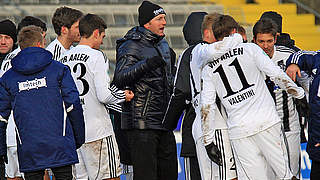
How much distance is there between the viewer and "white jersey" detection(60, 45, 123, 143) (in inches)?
294

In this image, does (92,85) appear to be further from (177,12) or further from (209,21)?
(177,12)

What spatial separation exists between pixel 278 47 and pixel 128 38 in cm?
155

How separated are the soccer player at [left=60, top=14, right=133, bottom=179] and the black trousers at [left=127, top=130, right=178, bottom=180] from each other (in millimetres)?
338

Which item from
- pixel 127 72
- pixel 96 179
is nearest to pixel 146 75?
pixel 127 72

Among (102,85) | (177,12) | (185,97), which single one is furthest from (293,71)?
(177,12)

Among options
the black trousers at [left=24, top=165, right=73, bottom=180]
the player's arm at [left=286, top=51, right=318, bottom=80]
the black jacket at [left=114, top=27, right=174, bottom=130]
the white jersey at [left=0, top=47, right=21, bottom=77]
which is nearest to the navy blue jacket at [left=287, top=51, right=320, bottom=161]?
the player's arm at [left=286, top=51, right=318, bottom=80]

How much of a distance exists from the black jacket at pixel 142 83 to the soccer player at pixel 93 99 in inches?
12.5

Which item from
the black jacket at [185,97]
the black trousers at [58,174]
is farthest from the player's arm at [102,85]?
the black trousers at [58,174]

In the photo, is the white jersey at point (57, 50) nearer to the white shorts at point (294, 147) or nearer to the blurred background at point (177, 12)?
the white shorts at point (294, 147)

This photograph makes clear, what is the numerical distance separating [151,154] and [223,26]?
167 cm

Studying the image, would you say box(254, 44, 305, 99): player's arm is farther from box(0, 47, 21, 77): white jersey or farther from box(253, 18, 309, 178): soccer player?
box(0, 47, 21, 77): white jersey

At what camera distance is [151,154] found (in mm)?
7887

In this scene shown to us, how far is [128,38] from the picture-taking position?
798cm

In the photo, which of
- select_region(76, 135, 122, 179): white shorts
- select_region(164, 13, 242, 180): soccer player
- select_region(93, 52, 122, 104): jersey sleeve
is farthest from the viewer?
select_region(76, 135, 122, 179): white shorts
